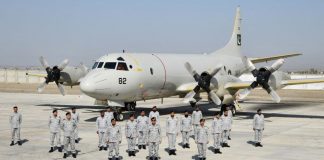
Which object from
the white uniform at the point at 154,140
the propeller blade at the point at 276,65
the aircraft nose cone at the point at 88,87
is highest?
the propeller blade at the point at 276,65

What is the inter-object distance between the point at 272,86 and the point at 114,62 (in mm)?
10010

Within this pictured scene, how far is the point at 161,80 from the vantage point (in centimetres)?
2797

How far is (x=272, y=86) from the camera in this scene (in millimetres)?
26156

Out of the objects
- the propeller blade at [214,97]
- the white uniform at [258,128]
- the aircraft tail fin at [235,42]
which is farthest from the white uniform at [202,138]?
the aircraft tail fin at [235,42]

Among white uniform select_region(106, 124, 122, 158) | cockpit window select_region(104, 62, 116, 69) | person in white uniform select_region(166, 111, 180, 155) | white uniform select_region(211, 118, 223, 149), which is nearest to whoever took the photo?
white uniform select_region(106, 124, 122, 158)

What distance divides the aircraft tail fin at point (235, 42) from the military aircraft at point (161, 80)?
25.7 feet

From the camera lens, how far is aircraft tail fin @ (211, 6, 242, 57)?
39000mm

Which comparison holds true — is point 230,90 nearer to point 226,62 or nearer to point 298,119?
point 298,119

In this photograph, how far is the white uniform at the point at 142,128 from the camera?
1556 cm

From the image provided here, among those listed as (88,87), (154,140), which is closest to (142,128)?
(154,140)

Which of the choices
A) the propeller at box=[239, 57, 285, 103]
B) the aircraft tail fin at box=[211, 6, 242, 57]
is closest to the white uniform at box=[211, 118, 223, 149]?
the propeller at box=[239, 57, 285, 103]

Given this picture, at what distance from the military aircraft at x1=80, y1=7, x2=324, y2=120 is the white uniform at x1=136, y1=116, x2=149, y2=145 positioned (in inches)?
297

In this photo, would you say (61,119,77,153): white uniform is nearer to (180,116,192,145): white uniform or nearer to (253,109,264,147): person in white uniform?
(180,116,192,145): white uniform

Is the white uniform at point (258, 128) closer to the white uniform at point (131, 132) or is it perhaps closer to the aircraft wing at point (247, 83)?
the white uniform at point (131, 132)
